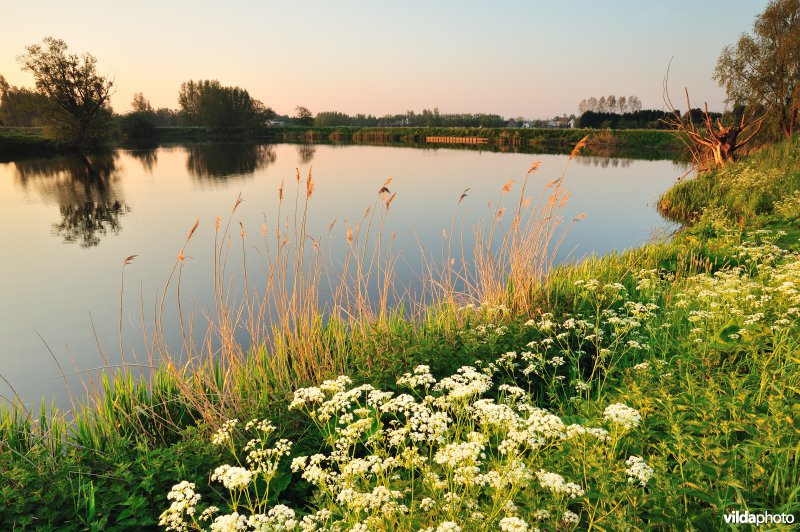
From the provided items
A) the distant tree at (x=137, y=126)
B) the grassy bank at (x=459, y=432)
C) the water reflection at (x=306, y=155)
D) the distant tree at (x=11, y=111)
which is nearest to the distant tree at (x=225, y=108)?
the distant tree at (x=137, y=126)

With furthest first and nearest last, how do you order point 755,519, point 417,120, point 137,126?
point 417,120
point 137,126
point 755,519

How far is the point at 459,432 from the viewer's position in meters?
2.65

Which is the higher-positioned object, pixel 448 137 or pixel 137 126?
pixel 137 126

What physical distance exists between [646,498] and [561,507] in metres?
0.39

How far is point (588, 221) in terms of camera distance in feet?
50.4

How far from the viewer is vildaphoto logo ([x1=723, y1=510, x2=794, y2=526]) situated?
5.42 feet

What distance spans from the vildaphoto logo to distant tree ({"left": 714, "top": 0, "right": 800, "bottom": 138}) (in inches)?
1143

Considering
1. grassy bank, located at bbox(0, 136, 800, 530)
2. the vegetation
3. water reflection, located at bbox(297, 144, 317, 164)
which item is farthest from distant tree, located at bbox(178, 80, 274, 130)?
grassy bank, located at bbox(0, 136, 800, 530)

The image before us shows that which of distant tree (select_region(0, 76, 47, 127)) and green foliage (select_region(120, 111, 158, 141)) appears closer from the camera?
distant tree (select_region(0, 76, 47, 127))

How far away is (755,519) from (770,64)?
32582 millimetres

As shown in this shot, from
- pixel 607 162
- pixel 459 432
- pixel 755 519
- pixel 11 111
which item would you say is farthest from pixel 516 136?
pixel 11 111

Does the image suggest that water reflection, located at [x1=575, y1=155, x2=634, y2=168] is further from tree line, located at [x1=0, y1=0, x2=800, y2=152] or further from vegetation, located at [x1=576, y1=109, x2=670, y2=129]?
vegetation, located at [x1=576, y1=109, x2=670, y2=129]

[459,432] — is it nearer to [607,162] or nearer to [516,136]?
[607,162]

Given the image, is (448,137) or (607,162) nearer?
(607,162)
